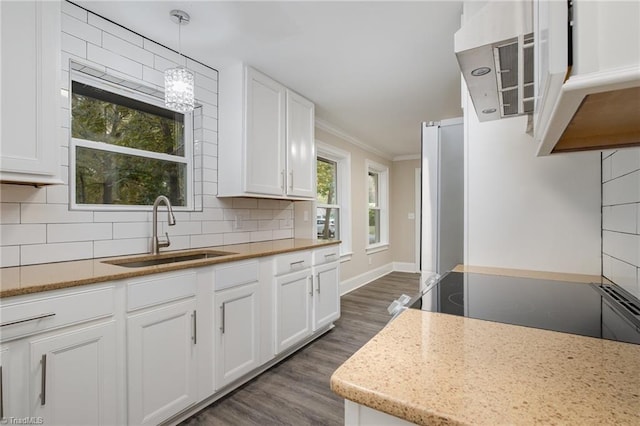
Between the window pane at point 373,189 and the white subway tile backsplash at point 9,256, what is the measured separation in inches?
185

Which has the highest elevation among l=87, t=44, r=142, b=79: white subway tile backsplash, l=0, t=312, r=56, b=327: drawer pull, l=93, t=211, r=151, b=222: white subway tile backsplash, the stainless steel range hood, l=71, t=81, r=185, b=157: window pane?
l=87, t=44, r=142, b=79: white subway tile backsplash

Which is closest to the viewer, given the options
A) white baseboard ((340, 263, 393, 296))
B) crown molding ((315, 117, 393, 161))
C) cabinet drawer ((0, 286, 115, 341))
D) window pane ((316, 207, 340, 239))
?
cabinet drawer ((0, 286, 115, 341))

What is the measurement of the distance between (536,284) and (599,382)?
79cm

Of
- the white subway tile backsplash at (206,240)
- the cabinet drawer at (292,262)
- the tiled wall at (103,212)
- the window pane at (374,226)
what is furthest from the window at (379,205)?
the white subway tile backsplash at (206,240)

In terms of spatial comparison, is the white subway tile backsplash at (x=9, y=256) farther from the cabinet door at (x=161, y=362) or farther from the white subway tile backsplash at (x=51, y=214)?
the cabinet door at (x=161, y=362)

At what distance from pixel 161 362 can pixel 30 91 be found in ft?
4.50

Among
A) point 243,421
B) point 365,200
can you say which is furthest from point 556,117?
point 365,200

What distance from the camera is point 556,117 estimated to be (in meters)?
0.49

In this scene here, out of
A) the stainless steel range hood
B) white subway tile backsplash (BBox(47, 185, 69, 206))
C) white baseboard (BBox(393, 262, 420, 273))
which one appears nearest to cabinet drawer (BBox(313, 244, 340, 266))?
white subway tile backsplash (BBox(47, 185, 69, 206))

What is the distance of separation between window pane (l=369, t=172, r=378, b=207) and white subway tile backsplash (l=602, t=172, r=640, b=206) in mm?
4271

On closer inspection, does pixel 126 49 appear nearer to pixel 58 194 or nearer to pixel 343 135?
pixel 58 194

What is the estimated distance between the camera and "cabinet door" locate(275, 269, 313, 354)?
2311 millimetres

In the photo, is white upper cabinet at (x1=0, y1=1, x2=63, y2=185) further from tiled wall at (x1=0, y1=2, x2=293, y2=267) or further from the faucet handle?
the faucet handle

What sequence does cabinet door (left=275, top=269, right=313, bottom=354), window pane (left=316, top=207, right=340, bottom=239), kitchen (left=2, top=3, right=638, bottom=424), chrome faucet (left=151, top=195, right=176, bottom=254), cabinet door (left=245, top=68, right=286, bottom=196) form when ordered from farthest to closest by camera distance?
1. window pane (left=316, top=207, right=340, bottom=239)
2. cabinet door (left=245, top=68, right=286, bottom=196)
3. cabinet door (left=275, top=269, right=313, bottom=354)
4. chrome faucet (left=151, top=195, right=176, bottom=254)
5. kitchen (left=2, top=3, right=638, bottom=424)
